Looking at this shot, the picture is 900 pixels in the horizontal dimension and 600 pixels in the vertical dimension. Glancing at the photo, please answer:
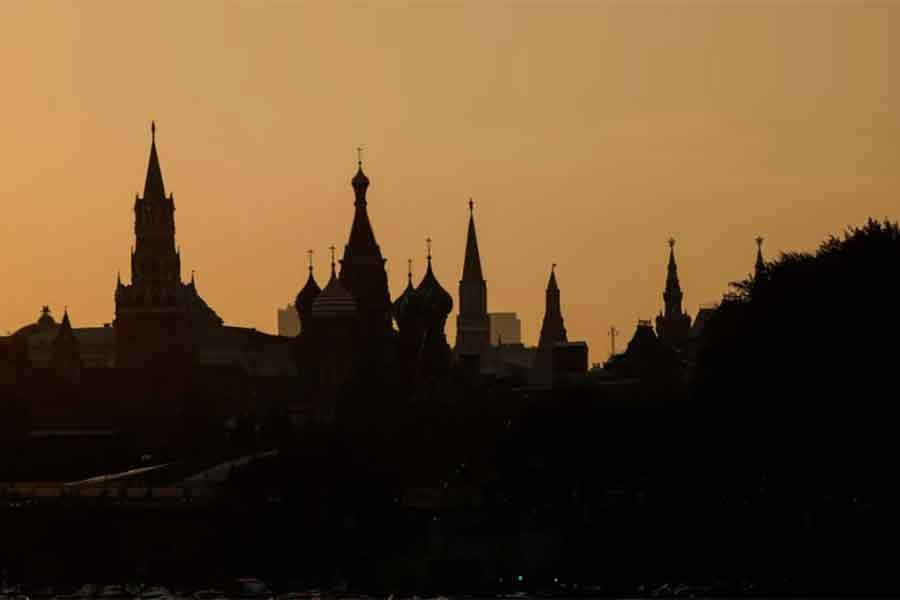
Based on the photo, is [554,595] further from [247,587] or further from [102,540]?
[102,540]

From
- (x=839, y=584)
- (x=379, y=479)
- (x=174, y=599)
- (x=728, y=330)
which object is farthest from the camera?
(x=379, y=479)

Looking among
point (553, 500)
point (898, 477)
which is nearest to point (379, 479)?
Result: point (553, 500)

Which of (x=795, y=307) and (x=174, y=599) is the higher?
(x=795, y=307)

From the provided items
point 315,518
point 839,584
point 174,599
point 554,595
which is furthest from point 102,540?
point 839,584

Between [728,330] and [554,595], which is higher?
[728,330]

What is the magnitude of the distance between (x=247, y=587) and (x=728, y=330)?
81.2ft

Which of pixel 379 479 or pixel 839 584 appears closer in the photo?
pixel 839 584

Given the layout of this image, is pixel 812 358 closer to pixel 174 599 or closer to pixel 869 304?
pixel 869 304

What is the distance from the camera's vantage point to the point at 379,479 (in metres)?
179

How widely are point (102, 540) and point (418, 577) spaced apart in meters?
19.0

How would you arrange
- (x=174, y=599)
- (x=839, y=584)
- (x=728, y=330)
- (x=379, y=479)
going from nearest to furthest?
(x=839, y=584)
(x=174, y=599)
(x=728, y=330)
(x=379, y=479)

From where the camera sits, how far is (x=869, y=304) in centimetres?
15800

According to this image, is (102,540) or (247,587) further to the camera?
(102,540)

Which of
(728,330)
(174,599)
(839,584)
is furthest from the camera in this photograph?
(728,330)
